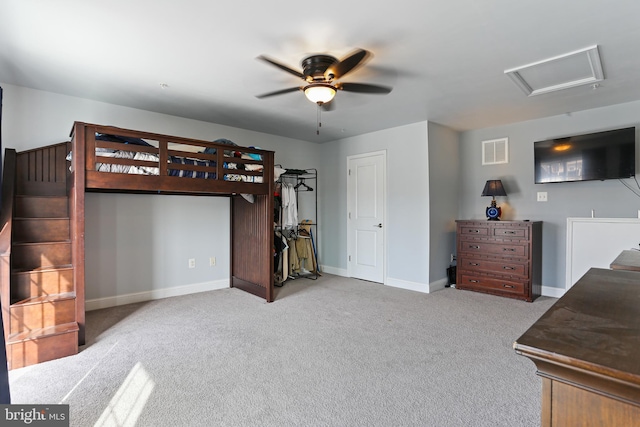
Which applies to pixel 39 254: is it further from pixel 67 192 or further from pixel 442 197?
pixel 442 197

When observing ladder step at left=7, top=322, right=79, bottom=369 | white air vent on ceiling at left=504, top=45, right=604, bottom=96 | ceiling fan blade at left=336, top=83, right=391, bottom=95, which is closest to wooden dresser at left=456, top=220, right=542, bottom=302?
white air vent on ceiling at left=504, top=45, right=604, bottom=96

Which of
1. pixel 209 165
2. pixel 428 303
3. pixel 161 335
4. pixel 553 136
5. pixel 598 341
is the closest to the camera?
pixel 598 341

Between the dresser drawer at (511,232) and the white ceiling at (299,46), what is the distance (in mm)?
1496

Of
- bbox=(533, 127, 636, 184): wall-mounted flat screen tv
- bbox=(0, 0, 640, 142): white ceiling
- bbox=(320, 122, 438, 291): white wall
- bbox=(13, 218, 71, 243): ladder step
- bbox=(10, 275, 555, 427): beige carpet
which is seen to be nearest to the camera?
bbox=(10, 275, 555, 427): beige carpet

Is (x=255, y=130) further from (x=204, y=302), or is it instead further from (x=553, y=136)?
(x=553, y=136)

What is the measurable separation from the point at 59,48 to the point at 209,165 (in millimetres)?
1497

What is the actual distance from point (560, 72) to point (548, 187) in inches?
74.4

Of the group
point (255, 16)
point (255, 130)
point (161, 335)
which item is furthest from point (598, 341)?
point (255, 130)

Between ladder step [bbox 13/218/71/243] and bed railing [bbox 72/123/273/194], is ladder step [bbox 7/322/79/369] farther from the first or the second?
bed railing [bbox 72/123/273/194]

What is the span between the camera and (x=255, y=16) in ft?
6.81

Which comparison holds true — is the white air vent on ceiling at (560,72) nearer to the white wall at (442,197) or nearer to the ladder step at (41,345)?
the white wall at (442,197)

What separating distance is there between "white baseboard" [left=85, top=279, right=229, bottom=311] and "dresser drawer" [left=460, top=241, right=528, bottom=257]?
11.4ft

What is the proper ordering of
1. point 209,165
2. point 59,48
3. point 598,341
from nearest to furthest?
point 598,341, point 59,48, point 209,165

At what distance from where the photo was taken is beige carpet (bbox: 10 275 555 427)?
184 cm
